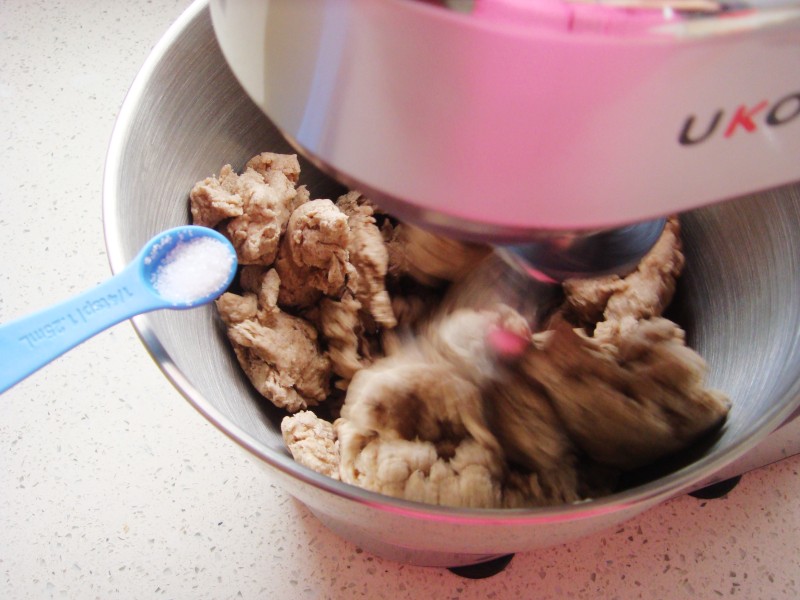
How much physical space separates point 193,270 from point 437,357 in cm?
21

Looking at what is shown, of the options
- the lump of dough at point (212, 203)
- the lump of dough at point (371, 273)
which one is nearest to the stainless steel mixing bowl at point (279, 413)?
the lump of dough at point (212, 203)

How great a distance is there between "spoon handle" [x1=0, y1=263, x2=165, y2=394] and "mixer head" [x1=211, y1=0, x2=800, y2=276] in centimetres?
22

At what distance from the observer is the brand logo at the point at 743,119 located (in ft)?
0.89

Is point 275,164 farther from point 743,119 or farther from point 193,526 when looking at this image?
point 743,119

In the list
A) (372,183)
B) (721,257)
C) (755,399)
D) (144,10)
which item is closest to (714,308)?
(721,257)

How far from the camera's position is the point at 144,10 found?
1046mm

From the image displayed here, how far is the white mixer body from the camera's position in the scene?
25 cm

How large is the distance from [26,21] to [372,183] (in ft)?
3.15

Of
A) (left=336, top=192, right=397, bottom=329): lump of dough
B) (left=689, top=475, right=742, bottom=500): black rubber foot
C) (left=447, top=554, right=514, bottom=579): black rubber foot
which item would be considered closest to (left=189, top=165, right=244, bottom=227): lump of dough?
(left=336, top=192, right=397, bottom=329): lump of dough

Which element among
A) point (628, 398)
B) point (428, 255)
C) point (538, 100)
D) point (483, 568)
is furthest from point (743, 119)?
point (483, 568)

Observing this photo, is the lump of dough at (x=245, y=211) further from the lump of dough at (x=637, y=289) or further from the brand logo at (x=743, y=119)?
the brand logo at (x=743, y=119)

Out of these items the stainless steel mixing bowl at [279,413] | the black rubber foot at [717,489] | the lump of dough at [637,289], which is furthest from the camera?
the black rubber foot at [717,489]

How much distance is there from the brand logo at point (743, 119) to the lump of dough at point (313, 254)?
36 centimetres

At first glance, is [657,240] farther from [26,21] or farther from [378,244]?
[26,21]
